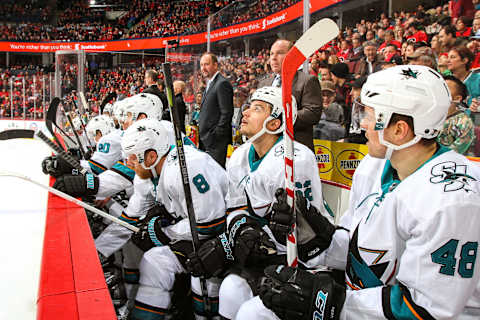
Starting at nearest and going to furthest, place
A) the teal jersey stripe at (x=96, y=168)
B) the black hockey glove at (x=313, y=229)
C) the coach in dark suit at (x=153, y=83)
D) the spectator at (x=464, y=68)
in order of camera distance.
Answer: the black hockey glove at (x=313, y=229) → the spectator at (x=464, y=68) → the teal jersey stripe at (x=96, y=168) → the coach in dark suit at (x=153, y=83)

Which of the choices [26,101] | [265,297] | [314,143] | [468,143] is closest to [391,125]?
[265,297]

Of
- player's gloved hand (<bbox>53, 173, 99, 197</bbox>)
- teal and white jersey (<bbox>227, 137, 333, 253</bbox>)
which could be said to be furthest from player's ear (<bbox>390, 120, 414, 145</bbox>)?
player's gloved hand (<bbox>53, 173, 99, 197</bbox>)

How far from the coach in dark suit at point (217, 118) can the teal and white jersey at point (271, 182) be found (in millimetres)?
1845

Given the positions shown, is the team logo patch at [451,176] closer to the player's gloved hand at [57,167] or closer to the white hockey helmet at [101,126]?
the player's gloved hand at [57,167]

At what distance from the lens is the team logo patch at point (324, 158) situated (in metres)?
2.96

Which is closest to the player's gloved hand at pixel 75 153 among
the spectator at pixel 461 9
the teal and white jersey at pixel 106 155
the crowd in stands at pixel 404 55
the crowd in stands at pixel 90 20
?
the teal and white jersey at pixel 106 155

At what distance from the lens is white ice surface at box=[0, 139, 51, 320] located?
121 centimetres

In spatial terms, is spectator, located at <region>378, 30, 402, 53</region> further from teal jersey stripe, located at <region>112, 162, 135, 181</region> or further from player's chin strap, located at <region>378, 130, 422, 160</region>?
teal jersey stripe, located at <region>112, 162, 135, 181</region>

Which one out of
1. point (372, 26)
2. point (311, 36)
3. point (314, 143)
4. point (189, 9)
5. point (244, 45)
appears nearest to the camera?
point (311, 36)

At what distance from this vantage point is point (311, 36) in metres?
1.34

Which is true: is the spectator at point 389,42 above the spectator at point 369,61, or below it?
above

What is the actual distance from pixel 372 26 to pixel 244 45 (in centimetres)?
227

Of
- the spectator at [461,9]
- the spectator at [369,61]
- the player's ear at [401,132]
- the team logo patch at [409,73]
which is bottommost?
the player's ear at [401,132]

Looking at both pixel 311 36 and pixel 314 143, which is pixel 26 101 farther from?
pixel 311 36
